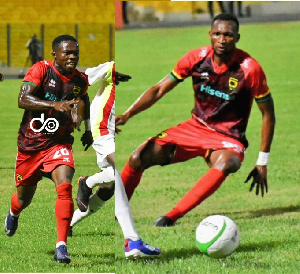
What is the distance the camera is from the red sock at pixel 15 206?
5.95 metres

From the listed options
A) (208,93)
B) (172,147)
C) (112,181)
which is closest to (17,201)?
(112,181)

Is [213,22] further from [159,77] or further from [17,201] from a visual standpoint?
[17,201]

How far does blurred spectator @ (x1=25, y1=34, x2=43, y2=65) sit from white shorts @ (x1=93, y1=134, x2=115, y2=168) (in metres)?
0.73

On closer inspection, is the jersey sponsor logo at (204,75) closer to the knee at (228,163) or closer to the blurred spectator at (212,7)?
the knee at (228,163)

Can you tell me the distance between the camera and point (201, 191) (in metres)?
5.99

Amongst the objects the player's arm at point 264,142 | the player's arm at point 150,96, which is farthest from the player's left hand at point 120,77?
the player's arm at point 264,142

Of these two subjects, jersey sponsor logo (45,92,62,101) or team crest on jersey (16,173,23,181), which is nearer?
jersey sponsor logo (45,92,62,101)

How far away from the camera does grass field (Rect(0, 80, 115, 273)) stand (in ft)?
19.0

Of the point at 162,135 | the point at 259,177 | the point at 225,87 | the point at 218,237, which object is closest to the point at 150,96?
the point at 162,135

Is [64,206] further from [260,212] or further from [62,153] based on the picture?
[260,212]

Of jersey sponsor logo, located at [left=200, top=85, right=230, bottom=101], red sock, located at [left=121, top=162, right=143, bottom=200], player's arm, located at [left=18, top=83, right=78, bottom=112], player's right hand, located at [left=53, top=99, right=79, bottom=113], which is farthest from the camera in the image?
red sock, located at [left=121, top=162, right=143, bottom=200]

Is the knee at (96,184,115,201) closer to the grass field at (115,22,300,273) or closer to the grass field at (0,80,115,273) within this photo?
the grass field at (0,80,115,273)

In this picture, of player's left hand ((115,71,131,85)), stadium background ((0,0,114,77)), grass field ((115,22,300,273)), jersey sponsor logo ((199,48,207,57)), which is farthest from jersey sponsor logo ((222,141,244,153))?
stadium background ((0,0,114,77))

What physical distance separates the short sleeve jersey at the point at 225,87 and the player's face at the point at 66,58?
2.45 ft
